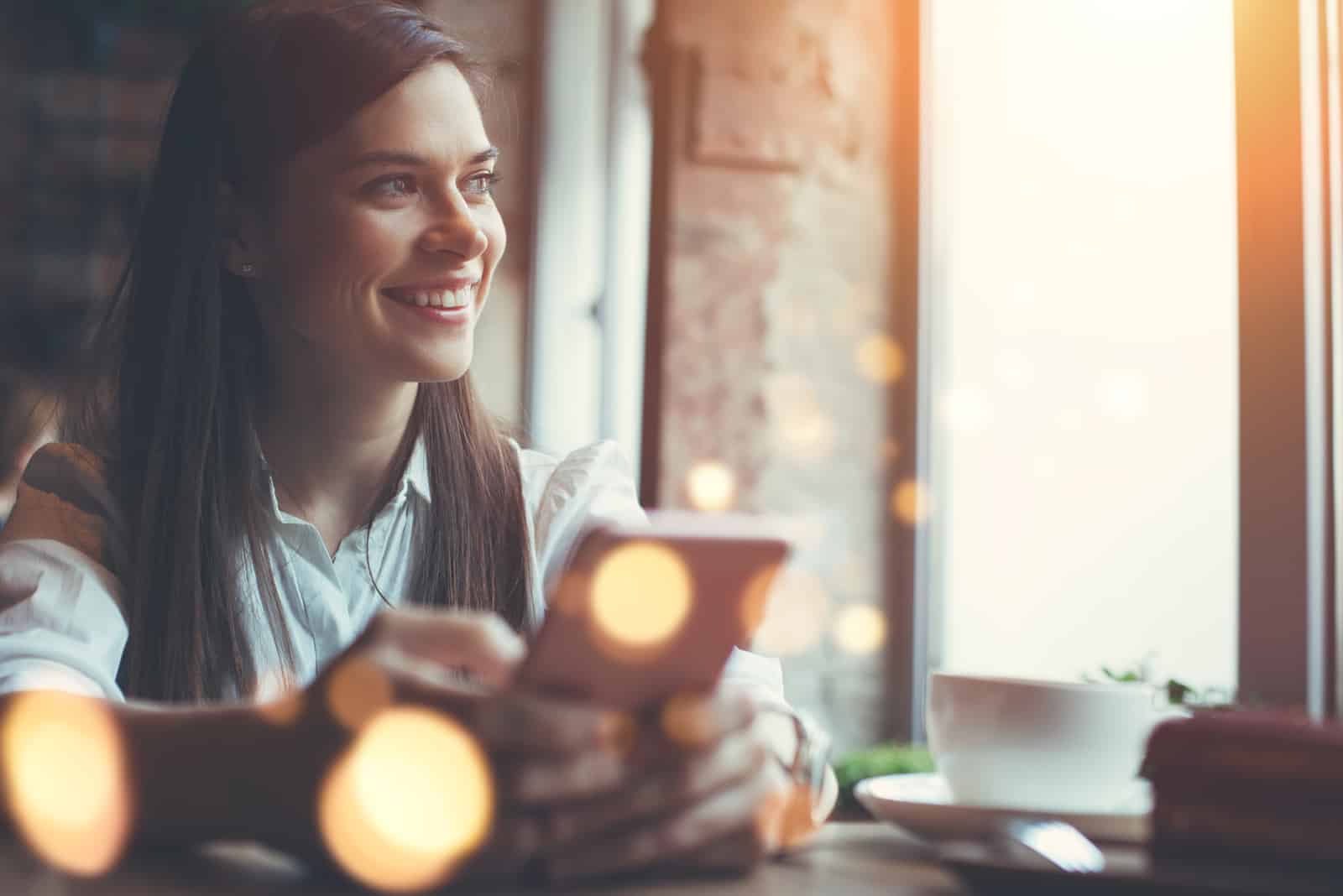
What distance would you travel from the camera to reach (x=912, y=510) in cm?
226

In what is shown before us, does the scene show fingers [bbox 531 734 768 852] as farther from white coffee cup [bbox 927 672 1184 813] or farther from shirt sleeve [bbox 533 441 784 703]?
shirt sleeve [bbox 533 441 784 703]

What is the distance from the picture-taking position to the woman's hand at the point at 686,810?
0.55 meters

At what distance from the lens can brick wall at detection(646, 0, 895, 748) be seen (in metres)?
2.27

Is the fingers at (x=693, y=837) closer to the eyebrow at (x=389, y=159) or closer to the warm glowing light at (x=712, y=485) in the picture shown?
the eyebrow at (x=389, y=159)

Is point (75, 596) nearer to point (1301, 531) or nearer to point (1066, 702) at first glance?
point (1066, 702)

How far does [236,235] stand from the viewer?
1356mm

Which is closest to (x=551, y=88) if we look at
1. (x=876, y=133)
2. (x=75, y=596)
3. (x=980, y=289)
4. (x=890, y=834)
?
(x=876, y=133)

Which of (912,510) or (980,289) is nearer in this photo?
(980,289)

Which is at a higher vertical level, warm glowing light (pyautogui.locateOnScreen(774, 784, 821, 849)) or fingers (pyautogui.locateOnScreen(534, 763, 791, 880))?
fingers (pyautogui.locateOnScreen(534, 763, 791, 880))

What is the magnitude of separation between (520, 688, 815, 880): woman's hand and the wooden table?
0.05 ft

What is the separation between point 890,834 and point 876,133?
1772mm

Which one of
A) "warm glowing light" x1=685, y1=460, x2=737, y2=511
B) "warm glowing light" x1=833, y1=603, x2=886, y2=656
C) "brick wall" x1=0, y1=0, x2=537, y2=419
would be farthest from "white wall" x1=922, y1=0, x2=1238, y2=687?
"brick wall" x1=0, y1=0, x2=537, y2=419

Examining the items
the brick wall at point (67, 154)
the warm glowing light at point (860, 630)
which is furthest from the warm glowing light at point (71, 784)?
the brick wall at point (67, 154)

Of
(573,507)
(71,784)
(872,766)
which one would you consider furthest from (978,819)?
(872,766)
